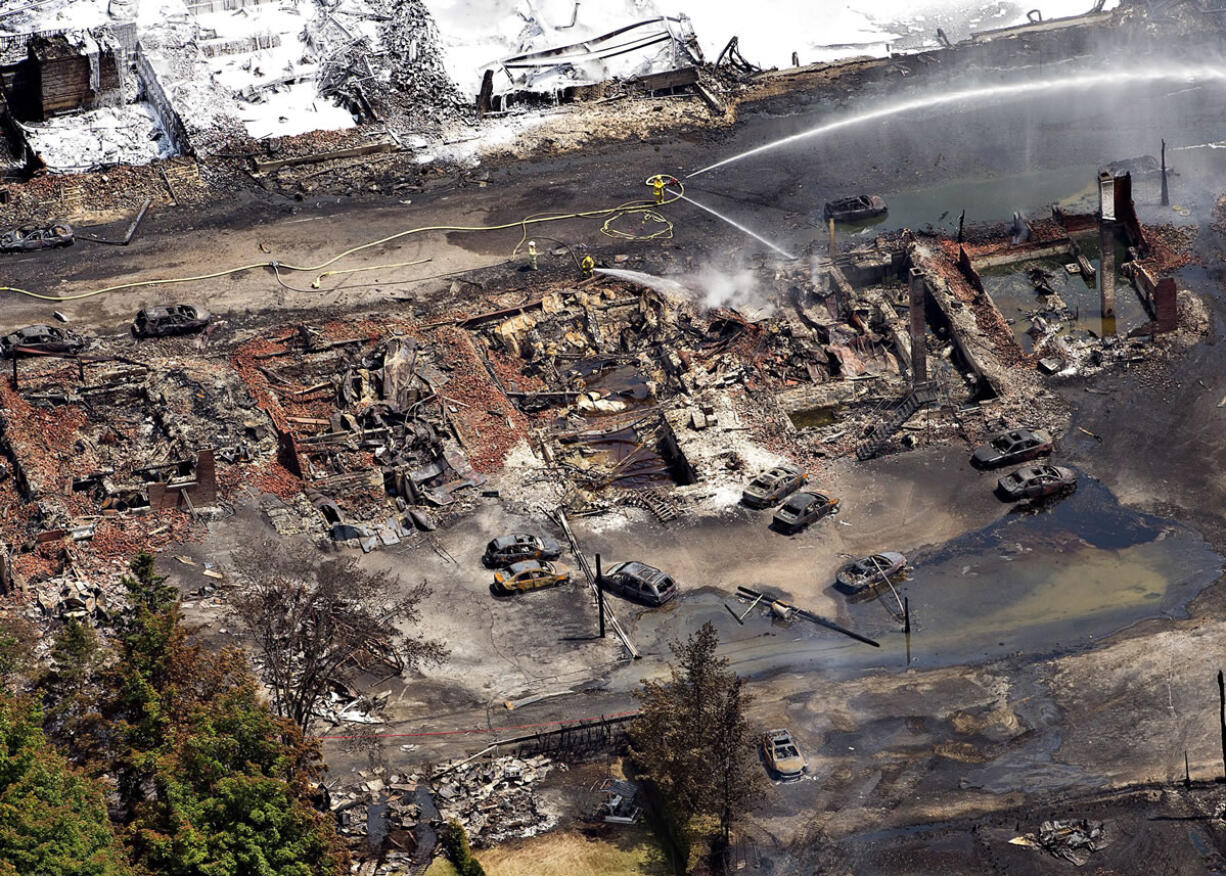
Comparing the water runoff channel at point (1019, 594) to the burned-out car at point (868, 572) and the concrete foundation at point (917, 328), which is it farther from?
the concrete foundation at point (917, 328)

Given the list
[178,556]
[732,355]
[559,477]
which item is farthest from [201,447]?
[732,355]

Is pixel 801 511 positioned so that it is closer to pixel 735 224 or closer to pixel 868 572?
pixel 868 572

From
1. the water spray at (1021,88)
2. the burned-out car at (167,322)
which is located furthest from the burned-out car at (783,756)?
the water spray at (1021,88)

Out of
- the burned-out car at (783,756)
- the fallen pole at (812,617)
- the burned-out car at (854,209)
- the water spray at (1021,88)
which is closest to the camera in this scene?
the burned-out car at (783,756)

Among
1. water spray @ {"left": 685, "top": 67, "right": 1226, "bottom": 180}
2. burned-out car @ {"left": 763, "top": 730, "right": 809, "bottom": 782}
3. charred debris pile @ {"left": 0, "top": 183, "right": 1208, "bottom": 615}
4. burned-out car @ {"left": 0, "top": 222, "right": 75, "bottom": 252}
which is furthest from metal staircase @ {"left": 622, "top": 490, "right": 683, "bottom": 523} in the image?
burned-out car @ {"left": 0, "top": 222, "right": 75, "bottom": 252}

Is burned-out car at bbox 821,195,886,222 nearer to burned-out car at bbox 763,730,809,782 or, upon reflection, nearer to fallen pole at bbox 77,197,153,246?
fallen pole at bbox 77,197,153,246
